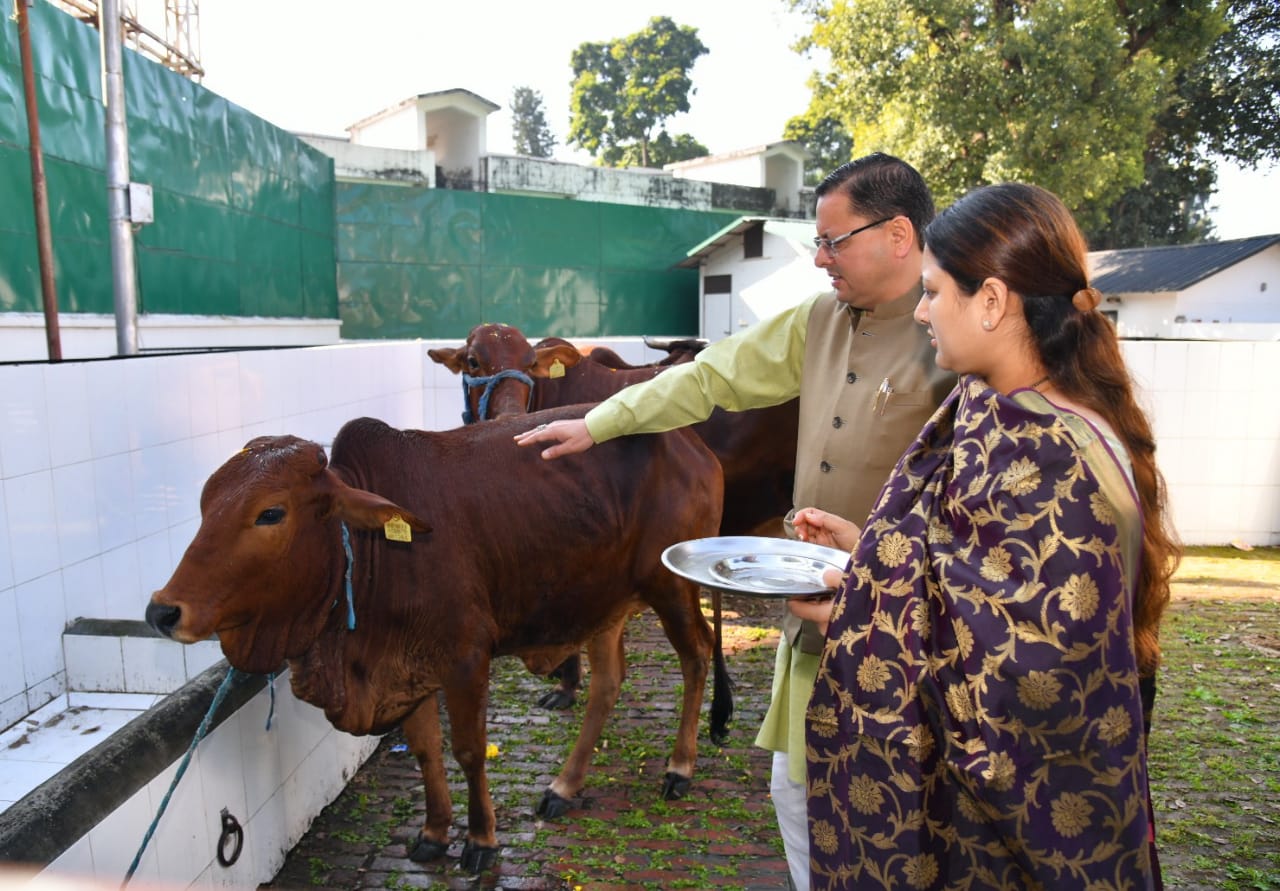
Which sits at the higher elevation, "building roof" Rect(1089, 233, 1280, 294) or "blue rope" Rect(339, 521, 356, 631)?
"building roof" Rect(1089, 233, 1280, 294)

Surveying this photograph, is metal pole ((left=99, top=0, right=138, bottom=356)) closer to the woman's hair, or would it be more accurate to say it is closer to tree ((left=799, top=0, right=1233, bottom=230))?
the woman's hair

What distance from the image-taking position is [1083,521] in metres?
1.61

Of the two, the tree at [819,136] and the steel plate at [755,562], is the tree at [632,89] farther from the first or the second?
the steel plate at [755,562]

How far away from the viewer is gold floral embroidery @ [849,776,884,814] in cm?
182

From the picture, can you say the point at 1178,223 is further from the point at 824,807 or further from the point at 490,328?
the point at 824,807

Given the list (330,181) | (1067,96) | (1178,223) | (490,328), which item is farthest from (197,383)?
(1178,223)

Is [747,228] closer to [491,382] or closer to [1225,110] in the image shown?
[491,382]

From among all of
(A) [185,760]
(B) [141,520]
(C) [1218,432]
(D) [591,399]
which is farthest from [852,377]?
(C) [1218,432]

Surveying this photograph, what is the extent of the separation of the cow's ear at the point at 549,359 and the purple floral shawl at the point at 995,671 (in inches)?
186

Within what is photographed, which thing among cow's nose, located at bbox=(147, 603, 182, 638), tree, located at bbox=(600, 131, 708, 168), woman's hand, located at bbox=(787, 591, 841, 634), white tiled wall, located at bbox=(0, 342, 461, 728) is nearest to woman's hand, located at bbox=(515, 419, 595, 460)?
cow's nose, located at bbox=(147, 603, 182, 638)

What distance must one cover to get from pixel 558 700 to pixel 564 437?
2408 millimetres

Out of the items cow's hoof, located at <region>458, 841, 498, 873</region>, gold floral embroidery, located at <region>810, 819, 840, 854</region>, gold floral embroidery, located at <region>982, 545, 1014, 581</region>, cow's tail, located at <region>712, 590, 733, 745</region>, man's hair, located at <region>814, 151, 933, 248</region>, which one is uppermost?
man's hair, located at <region>814, 151, 933, 248</region>

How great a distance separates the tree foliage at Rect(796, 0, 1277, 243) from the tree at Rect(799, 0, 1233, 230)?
2cm

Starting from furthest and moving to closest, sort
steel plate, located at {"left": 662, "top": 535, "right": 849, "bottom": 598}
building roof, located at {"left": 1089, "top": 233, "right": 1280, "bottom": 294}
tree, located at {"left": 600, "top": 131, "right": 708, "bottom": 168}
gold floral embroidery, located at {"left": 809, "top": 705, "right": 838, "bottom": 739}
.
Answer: tree, located at {"left": 600, "top": 131, "right": 708, "bottom": 168}
building roof, located at {"left": 1089, "top": 233, "right": 1280, "bottom": 294}
steel plate, located at {"left": 662, "top": 535, "right": 849, "bottom": 598}
gold floral embroidery, located at {"left": 809, "top": 705, "right": 838, "bottom": 739}
